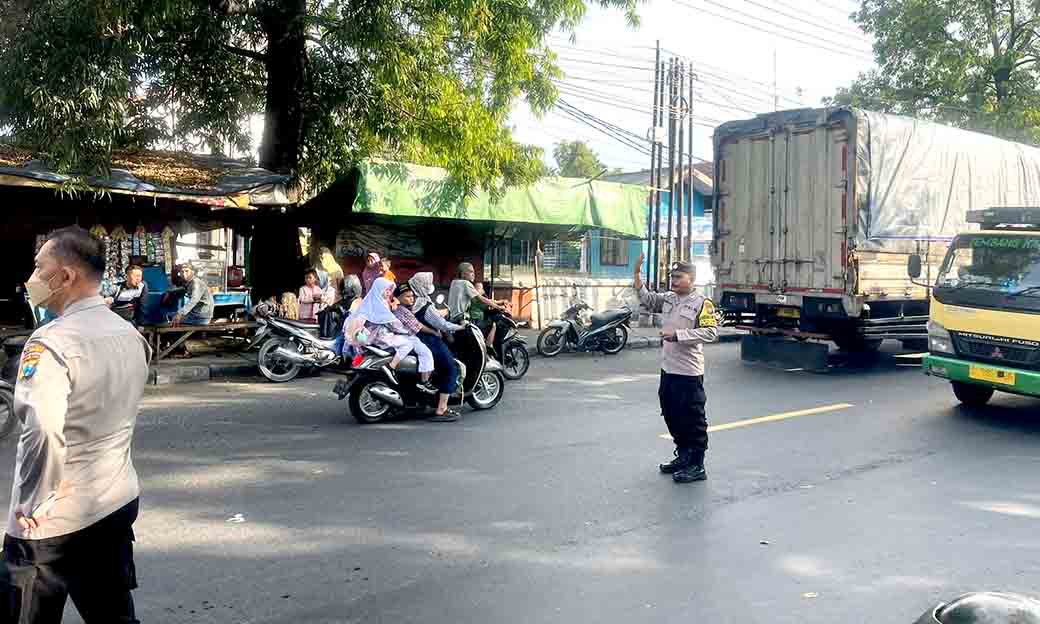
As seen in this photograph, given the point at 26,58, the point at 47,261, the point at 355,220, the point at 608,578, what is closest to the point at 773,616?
the point at 608,578

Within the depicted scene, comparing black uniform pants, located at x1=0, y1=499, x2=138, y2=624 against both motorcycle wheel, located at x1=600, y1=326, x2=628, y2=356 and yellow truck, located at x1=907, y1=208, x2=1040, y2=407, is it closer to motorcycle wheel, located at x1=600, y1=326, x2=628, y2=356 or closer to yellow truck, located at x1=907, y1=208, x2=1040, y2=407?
yellow truck, located at x1=907, y1=208, x2=1040, y2=407

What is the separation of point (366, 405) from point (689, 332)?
355 centimetres

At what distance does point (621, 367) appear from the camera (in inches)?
534

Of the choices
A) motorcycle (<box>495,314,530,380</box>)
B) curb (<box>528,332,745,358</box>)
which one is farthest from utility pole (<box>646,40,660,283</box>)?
motorcycle (<box>495,314,530,380</box>)

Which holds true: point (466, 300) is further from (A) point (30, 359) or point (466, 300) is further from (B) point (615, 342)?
(A) point (30, 359)

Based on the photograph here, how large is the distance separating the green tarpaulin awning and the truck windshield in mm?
7687

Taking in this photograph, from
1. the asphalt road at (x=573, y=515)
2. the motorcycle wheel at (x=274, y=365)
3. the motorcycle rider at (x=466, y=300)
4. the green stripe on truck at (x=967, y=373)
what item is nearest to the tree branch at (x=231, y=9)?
the motorcycle wheel at (x=274, y=365)

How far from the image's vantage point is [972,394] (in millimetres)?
9977

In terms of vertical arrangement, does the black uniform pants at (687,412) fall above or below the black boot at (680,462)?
above

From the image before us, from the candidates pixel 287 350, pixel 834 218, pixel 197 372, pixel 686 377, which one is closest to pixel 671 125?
pixel 834 218

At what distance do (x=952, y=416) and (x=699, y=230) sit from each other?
20182mm

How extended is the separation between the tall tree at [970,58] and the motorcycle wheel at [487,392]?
66.0 feet

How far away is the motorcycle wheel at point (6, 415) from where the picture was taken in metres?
7.60

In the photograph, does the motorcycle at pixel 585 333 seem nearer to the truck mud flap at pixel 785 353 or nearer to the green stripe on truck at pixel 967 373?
the truck mud flap at pixel 785 353
